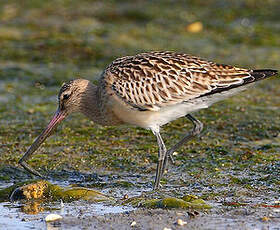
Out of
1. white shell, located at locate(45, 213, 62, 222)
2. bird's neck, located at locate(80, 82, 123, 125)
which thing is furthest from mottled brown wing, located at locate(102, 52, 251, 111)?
white shell, located at locate(45, 213, 62, 222)

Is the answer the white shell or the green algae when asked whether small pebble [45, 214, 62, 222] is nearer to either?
the white shell

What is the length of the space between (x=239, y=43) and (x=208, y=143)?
6.30 m

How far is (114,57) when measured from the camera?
1512 cm

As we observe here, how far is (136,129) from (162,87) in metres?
2.21

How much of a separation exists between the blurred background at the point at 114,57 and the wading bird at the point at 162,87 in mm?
953

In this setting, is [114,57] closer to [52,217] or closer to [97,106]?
[97,106]

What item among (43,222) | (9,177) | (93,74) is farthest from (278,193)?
(93,74)

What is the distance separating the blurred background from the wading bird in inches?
37.5

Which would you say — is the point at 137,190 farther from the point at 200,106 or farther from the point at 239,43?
the point at 239,43

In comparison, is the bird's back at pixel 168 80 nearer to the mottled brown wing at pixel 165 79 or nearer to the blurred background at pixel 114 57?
the mottled brown wing at pixel 165 79

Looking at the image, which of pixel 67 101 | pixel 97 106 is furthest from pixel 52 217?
pixel 67 101

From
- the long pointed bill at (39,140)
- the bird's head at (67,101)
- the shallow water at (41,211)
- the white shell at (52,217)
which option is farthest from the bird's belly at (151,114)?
the white shell at (52,217)

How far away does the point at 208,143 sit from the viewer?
10.4 metres

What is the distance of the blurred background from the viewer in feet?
33.4
